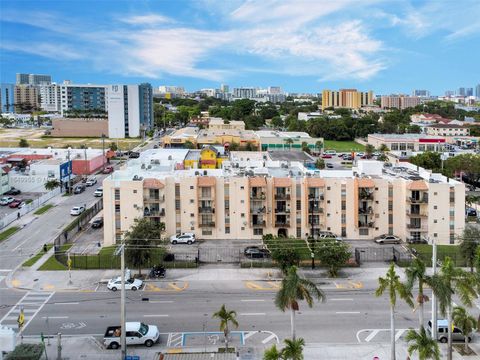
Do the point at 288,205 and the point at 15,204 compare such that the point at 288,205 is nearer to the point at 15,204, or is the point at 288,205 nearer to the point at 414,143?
the point at 15,204

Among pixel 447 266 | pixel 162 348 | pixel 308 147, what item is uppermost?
pixel 308 147

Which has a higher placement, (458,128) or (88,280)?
(458,128)

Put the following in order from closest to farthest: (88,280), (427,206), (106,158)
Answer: (88,280) < (427,206) < (106,158)

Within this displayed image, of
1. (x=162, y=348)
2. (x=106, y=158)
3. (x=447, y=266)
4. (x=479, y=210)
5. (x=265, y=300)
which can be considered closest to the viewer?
(x=447, y=266)

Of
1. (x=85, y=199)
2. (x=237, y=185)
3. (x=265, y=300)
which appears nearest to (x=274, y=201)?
(x=237, y=185)

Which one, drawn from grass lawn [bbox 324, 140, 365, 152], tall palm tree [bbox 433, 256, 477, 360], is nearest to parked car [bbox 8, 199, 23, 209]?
tall palm tree [bbox 433, 256, 477, 360]

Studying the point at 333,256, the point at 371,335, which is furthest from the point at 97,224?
the point at 371,335

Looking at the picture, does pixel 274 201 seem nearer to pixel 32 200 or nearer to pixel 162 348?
pixel 162 348

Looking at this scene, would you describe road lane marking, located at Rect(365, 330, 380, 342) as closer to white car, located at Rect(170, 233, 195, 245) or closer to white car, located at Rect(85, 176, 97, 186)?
white car, located at Rect(170, 233, 195, 245)
